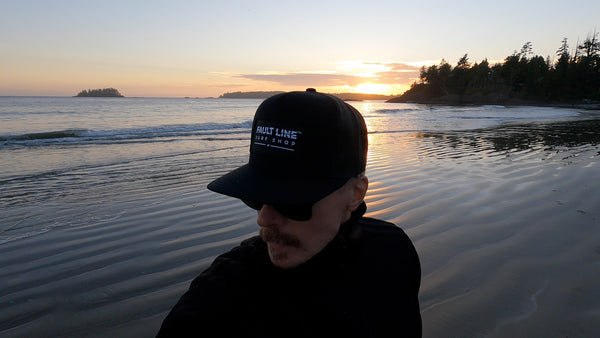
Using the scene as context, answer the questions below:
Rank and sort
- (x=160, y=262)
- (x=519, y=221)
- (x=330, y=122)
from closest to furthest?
(x=330, y=122) → (x=160, y=262) → (x=519, y=221)

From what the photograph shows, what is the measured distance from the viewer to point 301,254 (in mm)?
1104

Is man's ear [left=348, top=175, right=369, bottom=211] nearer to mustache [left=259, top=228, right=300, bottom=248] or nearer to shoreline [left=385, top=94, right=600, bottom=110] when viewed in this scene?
mustache [left=259, top=228, right=300, bottom=248]

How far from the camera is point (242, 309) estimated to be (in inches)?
36.5

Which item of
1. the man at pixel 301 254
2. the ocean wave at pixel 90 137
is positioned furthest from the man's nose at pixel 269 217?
the ocean wave at pixel 90 137

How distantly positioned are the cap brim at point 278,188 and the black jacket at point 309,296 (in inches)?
7.0

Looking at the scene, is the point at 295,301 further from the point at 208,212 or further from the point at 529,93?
the point at 529,93

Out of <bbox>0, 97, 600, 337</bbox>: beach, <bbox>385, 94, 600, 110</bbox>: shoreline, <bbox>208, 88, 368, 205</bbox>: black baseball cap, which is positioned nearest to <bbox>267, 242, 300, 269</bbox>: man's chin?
<bbox>208, 88, 368, 205</bbox>: black baseball cap

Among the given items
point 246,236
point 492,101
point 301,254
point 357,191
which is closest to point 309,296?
point 301,254

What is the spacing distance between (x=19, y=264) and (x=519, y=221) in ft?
19.0

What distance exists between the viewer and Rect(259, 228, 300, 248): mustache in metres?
1.09

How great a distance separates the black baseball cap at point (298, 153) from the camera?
42.1 inches

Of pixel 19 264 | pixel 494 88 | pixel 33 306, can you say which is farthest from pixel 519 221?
pixel 494 88

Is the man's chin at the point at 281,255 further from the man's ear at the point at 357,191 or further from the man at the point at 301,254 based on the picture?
the man's ear at the point at 357,191

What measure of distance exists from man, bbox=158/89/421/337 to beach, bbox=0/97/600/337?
5.60 feet
